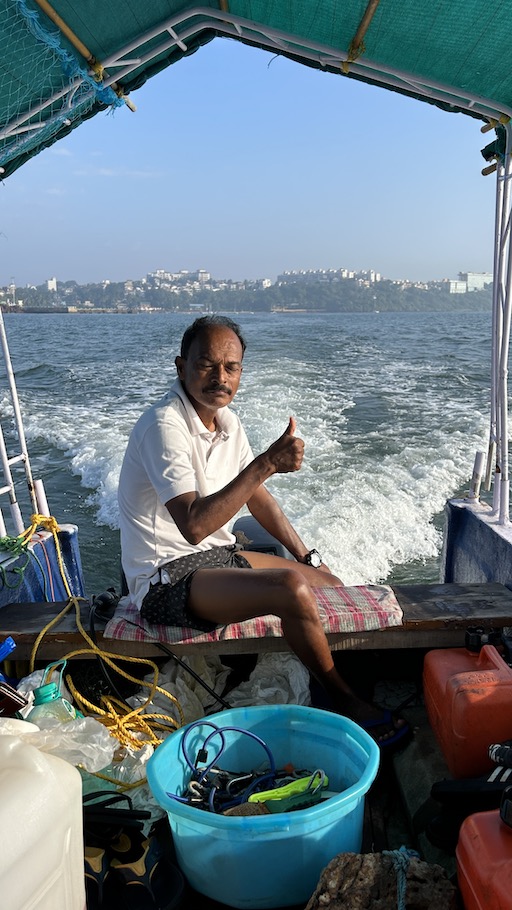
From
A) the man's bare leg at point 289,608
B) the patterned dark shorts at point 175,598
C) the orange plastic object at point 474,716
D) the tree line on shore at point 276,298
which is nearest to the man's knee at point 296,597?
the man's bare leg at point 289,608

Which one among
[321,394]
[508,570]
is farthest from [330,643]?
[321,394]

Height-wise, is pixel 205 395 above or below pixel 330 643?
above

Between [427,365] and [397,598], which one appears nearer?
[397,598]

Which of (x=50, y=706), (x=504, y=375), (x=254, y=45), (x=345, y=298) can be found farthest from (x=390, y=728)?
(x=345, y=298)

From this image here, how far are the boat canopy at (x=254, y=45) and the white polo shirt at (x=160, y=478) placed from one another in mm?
1287

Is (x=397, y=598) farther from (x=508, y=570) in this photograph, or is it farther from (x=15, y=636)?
(x=15, y=636)

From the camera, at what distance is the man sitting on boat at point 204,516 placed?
2.40 m

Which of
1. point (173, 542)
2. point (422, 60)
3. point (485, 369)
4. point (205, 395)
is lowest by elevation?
point (485, 369)

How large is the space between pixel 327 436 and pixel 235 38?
690 cm

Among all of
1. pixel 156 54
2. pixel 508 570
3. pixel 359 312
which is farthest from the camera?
pixel 359 312

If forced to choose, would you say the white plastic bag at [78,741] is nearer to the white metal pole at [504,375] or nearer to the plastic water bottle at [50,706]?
the plastic water bottle at [50,706]

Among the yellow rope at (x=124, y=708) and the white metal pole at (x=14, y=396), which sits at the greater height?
the white metal pole at (x=14, y=396)

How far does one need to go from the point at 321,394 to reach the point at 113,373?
688cm

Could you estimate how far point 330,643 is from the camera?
262cm
